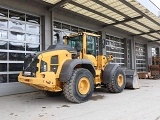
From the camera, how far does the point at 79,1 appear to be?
414 inches

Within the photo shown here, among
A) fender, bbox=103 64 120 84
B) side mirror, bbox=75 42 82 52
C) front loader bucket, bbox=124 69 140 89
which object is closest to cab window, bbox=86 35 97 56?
side mirror, bbox=75 42 82 52

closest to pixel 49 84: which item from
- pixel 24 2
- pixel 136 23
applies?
pixel 24 2

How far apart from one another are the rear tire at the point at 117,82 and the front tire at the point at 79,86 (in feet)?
5.66

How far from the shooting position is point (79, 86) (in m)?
7.21

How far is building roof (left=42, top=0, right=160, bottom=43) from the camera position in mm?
10705

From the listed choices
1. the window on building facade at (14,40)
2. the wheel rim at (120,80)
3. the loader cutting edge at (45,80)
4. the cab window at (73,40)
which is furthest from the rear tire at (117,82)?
the window on building facade at (14,40)

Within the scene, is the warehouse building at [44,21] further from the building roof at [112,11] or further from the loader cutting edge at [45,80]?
the loader cutting edge at [45,80]

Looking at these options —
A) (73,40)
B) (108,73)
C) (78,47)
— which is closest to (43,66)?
(78,47)

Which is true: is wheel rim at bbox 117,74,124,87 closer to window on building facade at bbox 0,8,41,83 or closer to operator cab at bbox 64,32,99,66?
operator cab at bbox 64,32,99,66

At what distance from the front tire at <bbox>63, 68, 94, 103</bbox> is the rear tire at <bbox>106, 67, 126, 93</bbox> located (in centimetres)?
173

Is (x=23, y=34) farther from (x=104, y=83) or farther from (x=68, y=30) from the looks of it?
(x=104, y=83)

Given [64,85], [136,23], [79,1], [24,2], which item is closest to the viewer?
[64,85]

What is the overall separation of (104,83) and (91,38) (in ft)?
6.97

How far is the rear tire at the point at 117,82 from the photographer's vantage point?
9.08 m
